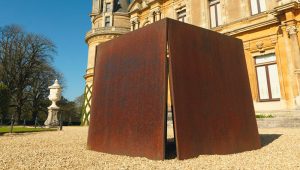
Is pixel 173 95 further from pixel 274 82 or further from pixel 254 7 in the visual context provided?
pixel 254 7

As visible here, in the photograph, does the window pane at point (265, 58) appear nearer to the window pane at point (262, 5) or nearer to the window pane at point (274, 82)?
the window pane at point (274, 82)

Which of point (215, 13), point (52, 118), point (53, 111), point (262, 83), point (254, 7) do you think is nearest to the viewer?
point (262, 83)

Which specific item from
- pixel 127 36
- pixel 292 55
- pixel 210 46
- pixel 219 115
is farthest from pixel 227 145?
pixel 292 55

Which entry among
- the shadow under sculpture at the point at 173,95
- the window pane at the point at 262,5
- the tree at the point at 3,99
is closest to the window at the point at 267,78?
the window pane at the point at 262,5

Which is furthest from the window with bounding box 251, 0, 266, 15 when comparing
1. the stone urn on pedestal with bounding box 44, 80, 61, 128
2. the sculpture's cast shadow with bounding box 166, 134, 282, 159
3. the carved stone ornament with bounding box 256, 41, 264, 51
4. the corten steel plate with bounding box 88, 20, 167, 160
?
the stone urn on pedestal with bounding box 44, 80, 61, 128

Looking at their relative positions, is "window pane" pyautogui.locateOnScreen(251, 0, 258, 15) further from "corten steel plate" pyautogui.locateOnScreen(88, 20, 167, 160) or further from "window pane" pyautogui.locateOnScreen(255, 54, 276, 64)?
"corten steel plate" pyautogui.locateOnScreen(88, 20, 167, 160)

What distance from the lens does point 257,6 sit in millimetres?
15203

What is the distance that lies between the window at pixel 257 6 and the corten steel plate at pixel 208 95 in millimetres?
11407

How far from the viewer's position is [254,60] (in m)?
14.8

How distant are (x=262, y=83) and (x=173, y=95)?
12183 mm

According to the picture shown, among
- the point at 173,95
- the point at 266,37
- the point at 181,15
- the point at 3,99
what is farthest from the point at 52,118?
the point at 266,37

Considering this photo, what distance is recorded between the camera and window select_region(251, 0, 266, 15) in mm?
14980

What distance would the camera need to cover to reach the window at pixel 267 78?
1380 cm

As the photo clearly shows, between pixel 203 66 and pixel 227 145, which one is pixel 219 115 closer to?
pixel 227 145
